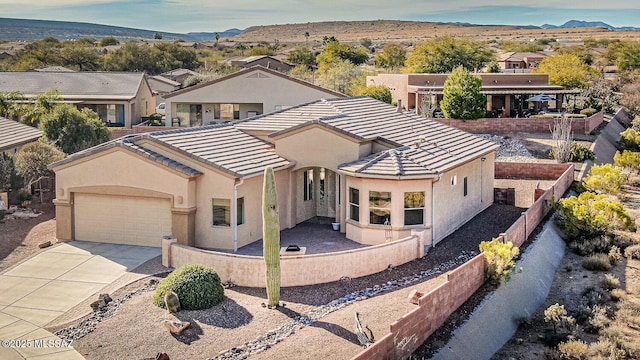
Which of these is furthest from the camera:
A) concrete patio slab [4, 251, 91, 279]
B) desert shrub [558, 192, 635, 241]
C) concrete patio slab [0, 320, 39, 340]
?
desert shrub [558, 192, 635, 241]

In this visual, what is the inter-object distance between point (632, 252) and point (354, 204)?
10.5 meters

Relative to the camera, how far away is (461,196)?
29.2 m

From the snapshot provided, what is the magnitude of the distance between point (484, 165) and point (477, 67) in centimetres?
5137

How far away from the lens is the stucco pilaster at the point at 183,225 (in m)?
25.2

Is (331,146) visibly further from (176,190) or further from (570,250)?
(570,250)

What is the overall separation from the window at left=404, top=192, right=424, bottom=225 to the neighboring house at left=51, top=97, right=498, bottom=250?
0.04 meters

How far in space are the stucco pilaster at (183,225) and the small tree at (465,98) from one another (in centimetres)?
2806

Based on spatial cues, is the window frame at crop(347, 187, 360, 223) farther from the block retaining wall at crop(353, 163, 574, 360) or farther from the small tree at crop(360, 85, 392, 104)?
the small tree at crop(360, 85, 392, 104)

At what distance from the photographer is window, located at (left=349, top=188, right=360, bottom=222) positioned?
2620 cm

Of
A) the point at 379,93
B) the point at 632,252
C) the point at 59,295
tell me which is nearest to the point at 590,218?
the point at 632,252

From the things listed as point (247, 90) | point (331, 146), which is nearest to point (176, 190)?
point (331, 146)

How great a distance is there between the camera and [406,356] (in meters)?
17.1

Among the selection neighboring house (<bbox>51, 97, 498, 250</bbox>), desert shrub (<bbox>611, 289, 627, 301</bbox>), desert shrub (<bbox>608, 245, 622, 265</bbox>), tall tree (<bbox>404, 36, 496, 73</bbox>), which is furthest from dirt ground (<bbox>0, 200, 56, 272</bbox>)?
tall tree (<bbox>404, 36, 496, 73</bbox>)

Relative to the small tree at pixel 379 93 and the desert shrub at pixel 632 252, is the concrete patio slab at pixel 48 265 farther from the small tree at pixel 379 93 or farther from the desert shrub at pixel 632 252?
the small tree at pixel 379 93
